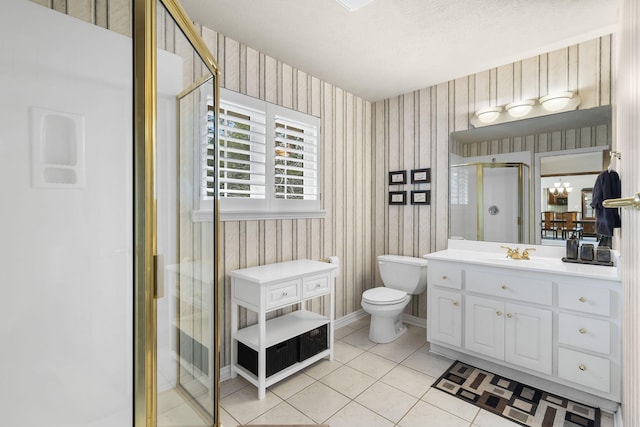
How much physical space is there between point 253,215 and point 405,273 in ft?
5.39

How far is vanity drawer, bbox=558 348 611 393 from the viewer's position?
182 cm

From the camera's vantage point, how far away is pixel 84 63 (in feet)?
5.39

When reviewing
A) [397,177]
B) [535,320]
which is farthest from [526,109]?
[535,320]

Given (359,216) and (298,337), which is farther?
(359,216)

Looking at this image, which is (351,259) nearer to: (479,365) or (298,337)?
(298,337)

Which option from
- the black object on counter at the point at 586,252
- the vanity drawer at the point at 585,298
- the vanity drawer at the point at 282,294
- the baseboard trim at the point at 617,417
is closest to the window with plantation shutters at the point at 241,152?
the vanity drawer at the point at 282,294

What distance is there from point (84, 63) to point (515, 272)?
3031 mm

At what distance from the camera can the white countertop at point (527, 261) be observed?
1933mm

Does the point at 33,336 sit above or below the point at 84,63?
below

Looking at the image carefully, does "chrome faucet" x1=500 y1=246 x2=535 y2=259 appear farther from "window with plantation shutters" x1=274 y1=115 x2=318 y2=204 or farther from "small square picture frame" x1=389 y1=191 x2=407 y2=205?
"window with plantation shutters" x1=274 y1=115 x2=318 y2=204

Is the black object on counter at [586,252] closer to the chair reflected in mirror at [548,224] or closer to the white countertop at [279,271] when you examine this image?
the chair reflected in mirror at [548,224]

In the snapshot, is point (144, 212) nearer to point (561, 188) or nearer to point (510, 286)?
point (510, 286)

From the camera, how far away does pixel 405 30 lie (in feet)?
7.22

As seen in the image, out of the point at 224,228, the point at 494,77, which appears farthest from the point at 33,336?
the point at 494,77
